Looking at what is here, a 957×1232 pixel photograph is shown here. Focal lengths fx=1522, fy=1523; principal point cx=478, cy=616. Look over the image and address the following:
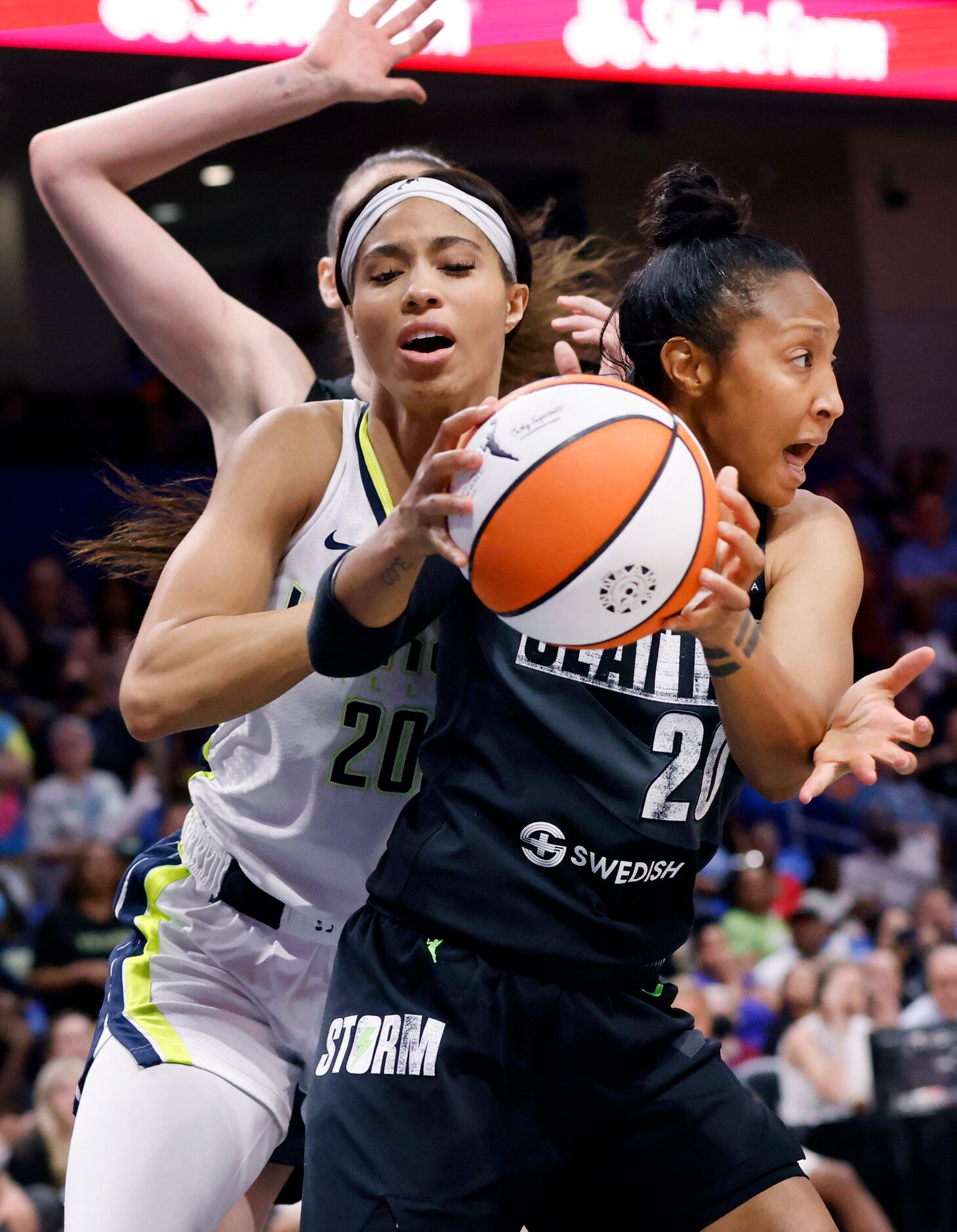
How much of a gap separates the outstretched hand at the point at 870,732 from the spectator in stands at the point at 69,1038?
4403 mm

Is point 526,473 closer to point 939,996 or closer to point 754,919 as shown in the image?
point 939,996

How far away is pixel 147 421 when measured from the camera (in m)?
9.42

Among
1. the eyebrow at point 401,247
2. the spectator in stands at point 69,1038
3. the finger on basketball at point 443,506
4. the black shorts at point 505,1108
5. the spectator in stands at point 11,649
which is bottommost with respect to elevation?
the black shorts at point 505,1108

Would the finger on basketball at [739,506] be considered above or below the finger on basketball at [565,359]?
below

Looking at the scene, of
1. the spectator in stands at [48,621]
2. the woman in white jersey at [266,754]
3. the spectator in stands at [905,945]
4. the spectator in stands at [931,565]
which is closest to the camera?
the woman in white jersey at [266,754]

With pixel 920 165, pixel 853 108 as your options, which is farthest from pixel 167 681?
pixel 920 165

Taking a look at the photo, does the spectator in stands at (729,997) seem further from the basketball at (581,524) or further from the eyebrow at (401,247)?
the basketball at (581,524)

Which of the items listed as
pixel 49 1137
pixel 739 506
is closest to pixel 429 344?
pixel 739 506

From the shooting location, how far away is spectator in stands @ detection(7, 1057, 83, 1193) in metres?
5.30

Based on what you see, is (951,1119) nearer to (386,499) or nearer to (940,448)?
(386,499)

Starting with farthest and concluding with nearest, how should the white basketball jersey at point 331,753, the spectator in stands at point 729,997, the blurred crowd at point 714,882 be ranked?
the spectator in stands at point 729,997, the blurred crowd at point 714,882, the white basketball jersey at point 331,753

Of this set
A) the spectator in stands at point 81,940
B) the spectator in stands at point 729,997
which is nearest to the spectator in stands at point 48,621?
the spectator in stands at point 81,940

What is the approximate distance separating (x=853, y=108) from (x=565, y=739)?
908cm

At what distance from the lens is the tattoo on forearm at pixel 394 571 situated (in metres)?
1.92
